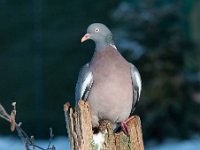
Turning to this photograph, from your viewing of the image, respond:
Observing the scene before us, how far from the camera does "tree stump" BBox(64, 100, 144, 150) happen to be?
387 centimetres

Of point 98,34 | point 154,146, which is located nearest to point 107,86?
point 98,34

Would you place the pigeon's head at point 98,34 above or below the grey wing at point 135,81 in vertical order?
above

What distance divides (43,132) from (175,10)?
241 cm

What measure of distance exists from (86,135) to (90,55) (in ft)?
23.0

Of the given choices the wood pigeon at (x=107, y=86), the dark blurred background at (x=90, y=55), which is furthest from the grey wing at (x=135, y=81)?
the dark blurred background at (x=90, y=55)

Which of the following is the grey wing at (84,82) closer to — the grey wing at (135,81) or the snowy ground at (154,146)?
the grey wing at (135,81)

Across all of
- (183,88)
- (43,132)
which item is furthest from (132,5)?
(43,132)

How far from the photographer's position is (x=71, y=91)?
36.4ft

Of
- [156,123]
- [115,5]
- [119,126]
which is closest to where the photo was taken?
[119,126]

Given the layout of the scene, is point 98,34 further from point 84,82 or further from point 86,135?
point 86,135

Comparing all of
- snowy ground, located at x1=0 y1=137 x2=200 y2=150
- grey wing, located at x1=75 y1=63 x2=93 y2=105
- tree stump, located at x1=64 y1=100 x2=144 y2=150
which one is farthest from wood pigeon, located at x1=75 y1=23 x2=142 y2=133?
snowy ground, located at x1=0 y1=137 x2=200 y2=150

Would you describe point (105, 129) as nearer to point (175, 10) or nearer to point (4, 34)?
point (175, 10)

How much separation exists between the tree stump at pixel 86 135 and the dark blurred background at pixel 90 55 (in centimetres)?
587

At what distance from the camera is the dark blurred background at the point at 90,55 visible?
1004 cm
